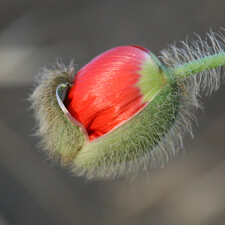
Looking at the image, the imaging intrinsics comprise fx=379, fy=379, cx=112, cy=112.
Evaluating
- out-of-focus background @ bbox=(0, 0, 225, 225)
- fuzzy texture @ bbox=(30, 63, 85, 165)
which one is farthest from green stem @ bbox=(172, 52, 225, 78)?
out-of-focus background @ bbox=(0, 0, 225, 225)

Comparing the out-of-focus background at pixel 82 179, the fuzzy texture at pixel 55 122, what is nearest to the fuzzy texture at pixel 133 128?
the fuzzy texture at pixel 55 122

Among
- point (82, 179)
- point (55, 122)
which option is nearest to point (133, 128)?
point (55, 122)

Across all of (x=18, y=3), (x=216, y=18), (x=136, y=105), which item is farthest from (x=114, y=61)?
(x=18, y=3)

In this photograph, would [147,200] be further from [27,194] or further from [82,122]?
[82,122]

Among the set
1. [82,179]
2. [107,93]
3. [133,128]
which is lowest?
[82,179]

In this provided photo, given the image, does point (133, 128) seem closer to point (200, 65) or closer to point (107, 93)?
point (107, 93)
